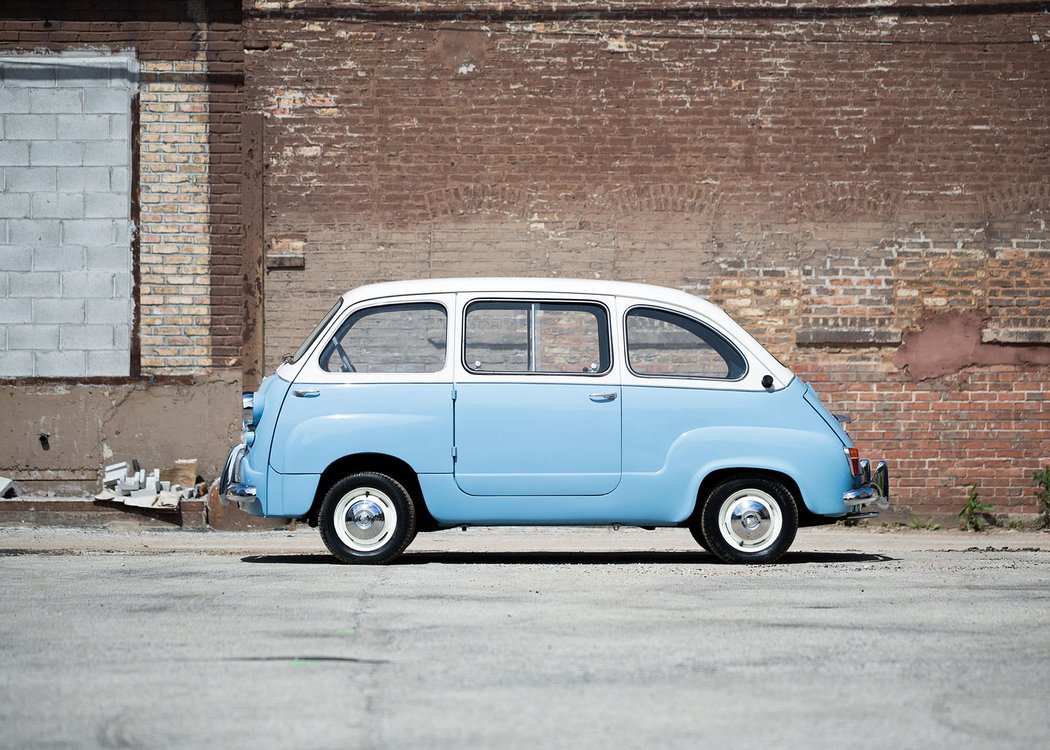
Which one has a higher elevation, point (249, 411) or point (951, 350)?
point (951, 350)

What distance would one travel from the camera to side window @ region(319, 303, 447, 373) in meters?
9.24

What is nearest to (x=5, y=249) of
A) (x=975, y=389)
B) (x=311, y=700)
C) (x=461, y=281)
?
(x=461, y=281)

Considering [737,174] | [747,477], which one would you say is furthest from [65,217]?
[747,477]

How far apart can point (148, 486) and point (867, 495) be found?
7.17 m

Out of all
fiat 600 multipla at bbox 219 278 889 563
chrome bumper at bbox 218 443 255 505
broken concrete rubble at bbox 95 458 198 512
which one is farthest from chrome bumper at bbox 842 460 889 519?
broken concrete rubble at bbox 95 458 198 512

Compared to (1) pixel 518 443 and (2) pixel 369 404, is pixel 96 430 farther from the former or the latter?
(1) pixel 518 443

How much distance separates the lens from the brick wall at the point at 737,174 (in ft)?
45.8

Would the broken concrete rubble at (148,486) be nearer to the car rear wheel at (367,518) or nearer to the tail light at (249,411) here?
the tail light at (249,411)

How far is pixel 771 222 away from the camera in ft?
45.8

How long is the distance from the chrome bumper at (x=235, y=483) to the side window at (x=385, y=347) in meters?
0.86

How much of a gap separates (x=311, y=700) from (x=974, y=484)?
33.1ft

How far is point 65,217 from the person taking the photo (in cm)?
1424

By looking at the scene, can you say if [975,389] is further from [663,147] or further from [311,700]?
[311,700]

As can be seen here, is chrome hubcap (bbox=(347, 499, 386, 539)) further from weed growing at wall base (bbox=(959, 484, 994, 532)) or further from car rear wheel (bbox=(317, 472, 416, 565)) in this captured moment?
weed growing at wall base (bbox=(959, 484, 994, 532))
